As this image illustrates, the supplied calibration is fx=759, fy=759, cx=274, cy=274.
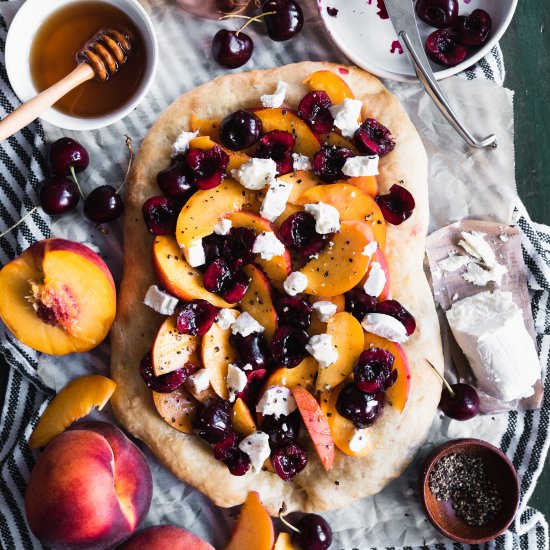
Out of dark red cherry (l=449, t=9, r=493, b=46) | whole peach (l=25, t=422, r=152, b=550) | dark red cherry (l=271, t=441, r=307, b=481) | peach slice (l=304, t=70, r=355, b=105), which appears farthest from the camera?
dark red cherry (l=449, t=9, r=493, b=46)

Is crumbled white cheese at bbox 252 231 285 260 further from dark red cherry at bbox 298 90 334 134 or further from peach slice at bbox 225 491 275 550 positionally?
peach slice at bbox 225 491 275 550

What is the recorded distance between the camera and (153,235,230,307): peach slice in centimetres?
270

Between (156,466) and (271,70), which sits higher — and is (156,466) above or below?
below

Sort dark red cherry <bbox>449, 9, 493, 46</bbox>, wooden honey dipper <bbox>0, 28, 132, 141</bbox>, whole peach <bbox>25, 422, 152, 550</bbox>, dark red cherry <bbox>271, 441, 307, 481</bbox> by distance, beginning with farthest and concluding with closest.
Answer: dark red cherry <bbox>449, 9, 493, 46</bbox> < dark red cherry <bbox>271, 441, 307, 481</bbox> < wooden honey dipper <bbox>0, 28, 132, 141</bbox> < whole peach <bbox>25, 422, 152, 550</bbox>

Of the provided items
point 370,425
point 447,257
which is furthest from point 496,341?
point 370,425

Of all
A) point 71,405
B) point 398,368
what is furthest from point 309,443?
point 71,405

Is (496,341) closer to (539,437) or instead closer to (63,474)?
(539,437)

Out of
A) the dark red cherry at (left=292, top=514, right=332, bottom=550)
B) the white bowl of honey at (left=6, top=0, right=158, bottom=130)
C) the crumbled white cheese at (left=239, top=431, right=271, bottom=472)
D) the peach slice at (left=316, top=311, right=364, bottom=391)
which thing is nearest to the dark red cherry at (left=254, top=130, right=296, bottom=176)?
the white bowl of honey at (left=6, top=0, right=158, bottom=130)

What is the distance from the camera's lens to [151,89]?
3016 mm

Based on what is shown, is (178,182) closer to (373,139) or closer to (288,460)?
(373,139)

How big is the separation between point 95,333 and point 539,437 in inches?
69.9

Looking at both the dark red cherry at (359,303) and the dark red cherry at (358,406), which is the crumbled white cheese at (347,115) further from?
the dark red cherry at (358,406)

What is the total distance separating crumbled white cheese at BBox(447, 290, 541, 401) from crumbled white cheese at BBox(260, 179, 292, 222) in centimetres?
80

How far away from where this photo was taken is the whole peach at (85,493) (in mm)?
2521
